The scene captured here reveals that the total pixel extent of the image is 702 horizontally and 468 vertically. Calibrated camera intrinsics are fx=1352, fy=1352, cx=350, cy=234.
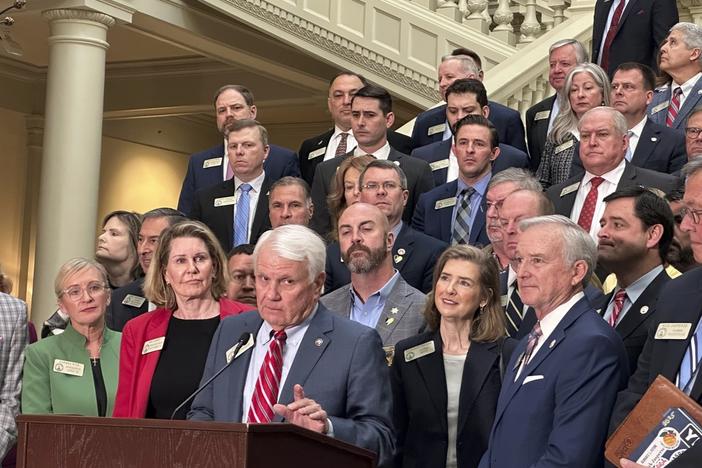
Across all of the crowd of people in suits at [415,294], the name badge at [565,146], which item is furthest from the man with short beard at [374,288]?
the name badge at [565,146]

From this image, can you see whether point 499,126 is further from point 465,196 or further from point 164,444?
point 164,444

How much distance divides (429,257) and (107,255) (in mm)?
1595

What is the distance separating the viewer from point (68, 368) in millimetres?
5031

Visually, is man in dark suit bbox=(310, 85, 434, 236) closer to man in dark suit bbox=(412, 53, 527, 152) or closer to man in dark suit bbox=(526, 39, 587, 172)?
man in dark suit bbox=(412, 53, 527, 152)

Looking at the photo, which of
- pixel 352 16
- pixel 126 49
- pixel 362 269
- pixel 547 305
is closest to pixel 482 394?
pixel 547 305

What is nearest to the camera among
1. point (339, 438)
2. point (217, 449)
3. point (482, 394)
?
point (217, 449)

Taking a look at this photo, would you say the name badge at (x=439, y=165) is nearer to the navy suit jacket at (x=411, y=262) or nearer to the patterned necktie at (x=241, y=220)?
the patterned necktie at (x=241, y=220)

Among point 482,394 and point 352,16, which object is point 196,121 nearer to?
point 352,16

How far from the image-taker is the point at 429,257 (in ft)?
19.5

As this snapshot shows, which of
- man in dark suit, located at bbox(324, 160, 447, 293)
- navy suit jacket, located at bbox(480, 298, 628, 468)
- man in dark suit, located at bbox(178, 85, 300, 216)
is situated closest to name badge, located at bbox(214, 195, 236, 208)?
man in dark suit, located at bbox(178, 85, 300, 216)

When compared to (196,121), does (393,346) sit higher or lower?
lower

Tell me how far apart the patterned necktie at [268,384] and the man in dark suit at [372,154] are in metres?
2.82

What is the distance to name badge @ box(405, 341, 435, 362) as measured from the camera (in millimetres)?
4742

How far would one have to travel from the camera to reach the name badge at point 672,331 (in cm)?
386
